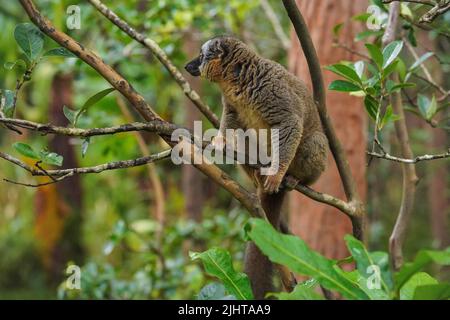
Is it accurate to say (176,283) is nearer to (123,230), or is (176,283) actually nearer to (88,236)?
(123,230)

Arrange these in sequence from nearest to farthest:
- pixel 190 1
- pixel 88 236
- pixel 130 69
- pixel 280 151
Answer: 1. pixel 280 151
2. pixel 190 1
3. pixel 130 69
4. pixel 88 236

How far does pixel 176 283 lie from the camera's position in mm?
4465

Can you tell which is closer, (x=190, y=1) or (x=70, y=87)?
(x=190, y=1)

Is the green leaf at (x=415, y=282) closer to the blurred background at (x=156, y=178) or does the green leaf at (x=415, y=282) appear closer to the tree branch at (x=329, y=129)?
the tree branch at (x=329, y=129)

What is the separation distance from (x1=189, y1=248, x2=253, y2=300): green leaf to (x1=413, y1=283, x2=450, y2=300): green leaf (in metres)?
0.53

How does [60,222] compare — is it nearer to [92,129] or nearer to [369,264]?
[92,129]

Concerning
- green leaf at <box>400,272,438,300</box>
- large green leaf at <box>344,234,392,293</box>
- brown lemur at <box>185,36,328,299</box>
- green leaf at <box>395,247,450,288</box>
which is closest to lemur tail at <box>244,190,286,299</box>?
brown lemur at <box>185,36,328,299</box>

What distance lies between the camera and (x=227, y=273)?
1662mm

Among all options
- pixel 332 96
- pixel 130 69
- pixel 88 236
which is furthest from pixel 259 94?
pixel 88 236

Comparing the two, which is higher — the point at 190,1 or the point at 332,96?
the point at 190,1

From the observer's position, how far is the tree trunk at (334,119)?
434cm

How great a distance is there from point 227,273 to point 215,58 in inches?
75.3
